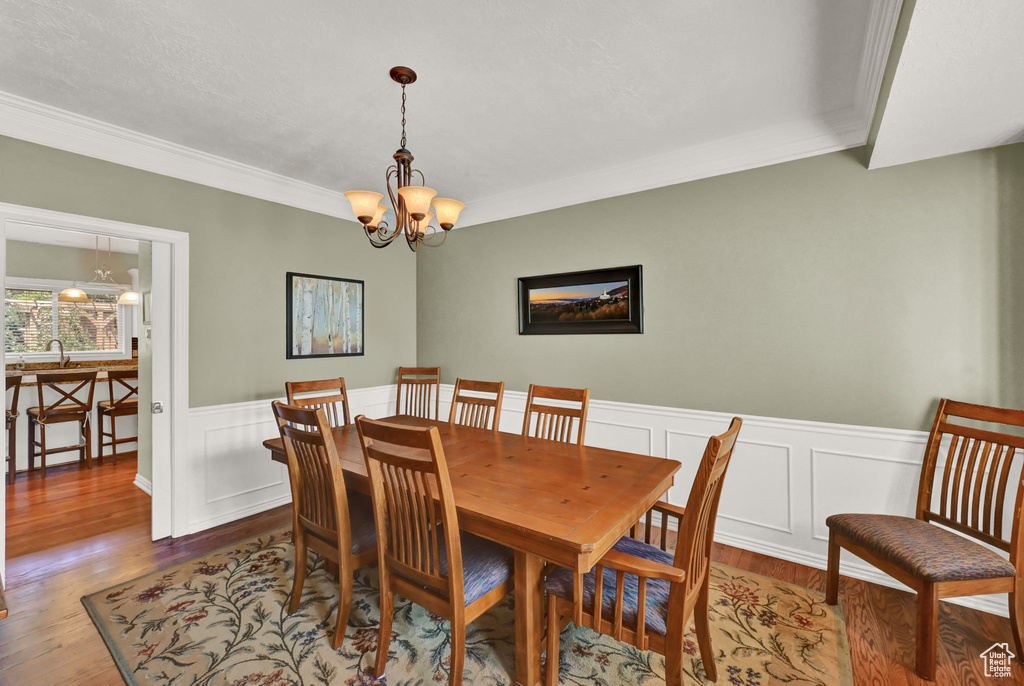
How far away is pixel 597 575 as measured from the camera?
150 centimetres

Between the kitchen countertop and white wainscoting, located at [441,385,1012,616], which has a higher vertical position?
the kitchen countertop

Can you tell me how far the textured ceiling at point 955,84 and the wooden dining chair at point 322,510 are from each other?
2520 mm

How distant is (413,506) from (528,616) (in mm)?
569

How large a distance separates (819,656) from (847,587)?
0.73 m

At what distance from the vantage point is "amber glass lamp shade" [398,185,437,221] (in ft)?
6.88

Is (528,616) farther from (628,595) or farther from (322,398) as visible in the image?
(322,398)

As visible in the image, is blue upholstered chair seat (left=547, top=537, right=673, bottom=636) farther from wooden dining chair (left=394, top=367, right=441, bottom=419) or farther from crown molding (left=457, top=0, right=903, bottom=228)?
wooden dining chair (left=394, top=367, right=441, bottom=419)

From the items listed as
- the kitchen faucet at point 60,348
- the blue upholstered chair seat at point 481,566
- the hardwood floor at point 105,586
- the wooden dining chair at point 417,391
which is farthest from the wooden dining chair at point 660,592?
the kitchen faucet at point 60,348

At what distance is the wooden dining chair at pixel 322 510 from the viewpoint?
1.83 meters

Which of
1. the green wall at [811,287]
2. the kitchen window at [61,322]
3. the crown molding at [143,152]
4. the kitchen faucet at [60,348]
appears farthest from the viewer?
the kitchen window at [61,322]

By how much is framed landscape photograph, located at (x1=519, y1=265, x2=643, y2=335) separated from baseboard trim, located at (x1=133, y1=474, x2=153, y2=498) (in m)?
3.47

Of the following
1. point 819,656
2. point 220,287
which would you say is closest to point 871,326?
point 819,656

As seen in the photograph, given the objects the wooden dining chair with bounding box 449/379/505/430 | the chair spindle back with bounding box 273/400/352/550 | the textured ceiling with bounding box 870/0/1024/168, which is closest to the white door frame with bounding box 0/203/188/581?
the chair spindle back with bounding box 273/400/352/550

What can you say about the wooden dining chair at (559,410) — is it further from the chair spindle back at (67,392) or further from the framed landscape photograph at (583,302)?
the chair spindle back at (67,392)
